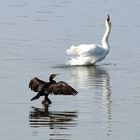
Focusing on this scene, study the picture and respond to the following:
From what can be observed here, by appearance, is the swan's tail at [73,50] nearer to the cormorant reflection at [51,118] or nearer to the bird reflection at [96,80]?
the bird reflection at [96,80]

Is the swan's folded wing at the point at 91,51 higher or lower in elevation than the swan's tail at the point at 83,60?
higher

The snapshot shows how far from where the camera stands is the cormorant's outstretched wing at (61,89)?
1405 cm

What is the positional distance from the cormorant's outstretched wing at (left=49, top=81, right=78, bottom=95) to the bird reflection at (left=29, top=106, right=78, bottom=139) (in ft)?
0.97

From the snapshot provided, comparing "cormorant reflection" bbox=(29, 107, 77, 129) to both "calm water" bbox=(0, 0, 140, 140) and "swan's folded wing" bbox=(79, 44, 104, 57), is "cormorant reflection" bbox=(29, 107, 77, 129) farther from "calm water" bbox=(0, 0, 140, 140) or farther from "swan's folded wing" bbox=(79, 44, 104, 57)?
"swan's folded wing" bbox=(79, 44, 104, 57)

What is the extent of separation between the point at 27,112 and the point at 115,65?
19.3ft

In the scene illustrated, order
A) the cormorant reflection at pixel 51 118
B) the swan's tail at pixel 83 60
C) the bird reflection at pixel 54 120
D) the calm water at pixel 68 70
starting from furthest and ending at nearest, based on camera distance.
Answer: the swan's tail at pixel 83 60, the cormorant reflection at pixel 51 118, the calm water at pixel 68 70, the bird reflection at pixel 54 120

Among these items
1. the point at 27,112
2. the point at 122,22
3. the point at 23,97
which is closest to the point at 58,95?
the point at 23,97

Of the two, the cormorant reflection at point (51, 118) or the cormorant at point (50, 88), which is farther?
the cormorant at point (50, 88)

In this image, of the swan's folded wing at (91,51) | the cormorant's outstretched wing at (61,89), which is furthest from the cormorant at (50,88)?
the swan's folded wing at (91,51)

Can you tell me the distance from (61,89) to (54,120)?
1013 millimetres

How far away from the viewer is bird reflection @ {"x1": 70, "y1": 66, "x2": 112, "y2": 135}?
48.1 ft

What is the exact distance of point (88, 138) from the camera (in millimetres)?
Result: 12016

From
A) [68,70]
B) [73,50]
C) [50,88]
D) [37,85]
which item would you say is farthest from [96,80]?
[50,88]

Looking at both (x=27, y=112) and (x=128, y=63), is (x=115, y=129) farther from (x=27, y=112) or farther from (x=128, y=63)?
(x=128, y=63)
